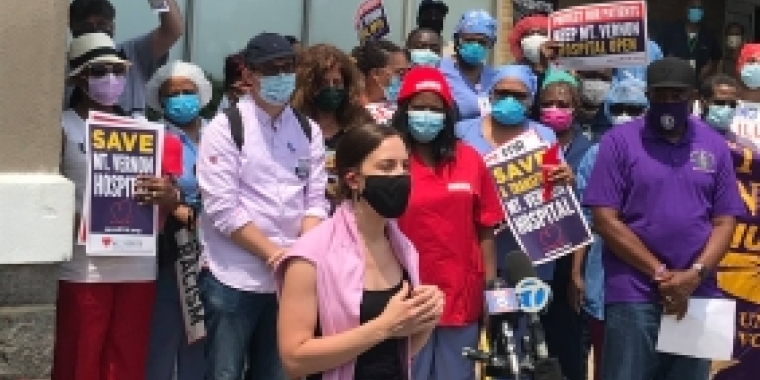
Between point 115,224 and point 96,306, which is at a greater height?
point 115,224

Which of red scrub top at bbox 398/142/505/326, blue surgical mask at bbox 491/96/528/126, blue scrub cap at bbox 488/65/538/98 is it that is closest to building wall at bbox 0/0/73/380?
red scrub top at bbox 398/142/505/326

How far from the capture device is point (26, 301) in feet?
13.6

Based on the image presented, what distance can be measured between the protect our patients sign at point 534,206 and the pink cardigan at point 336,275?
2.19 meters

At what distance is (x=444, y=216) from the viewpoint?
16.5 ft

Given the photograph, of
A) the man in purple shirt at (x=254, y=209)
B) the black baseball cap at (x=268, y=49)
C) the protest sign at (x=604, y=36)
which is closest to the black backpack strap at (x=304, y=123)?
the man in purple shirt at (x=254, y=209)

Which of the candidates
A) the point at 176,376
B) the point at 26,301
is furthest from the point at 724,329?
the point at 26,301

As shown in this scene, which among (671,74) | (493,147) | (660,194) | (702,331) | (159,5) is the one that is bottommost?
(702,331)

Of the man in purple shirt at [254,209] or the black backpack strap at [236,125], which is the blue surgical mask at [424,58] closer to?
the man in purple shirt at [254,209]

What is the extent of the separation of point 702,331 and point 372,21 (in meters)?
4.39

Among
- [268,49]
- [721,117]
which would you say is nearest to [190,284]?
[268,49]

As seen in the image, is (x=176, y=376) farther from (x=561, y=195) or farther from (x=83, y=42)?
(x=561, y=195)

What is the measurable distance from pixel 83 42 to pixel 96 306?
120 centimetres

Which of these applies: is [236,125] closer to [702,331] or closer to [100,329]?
[100,329]

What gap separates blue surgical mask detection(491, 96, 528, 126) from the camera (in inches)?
236
